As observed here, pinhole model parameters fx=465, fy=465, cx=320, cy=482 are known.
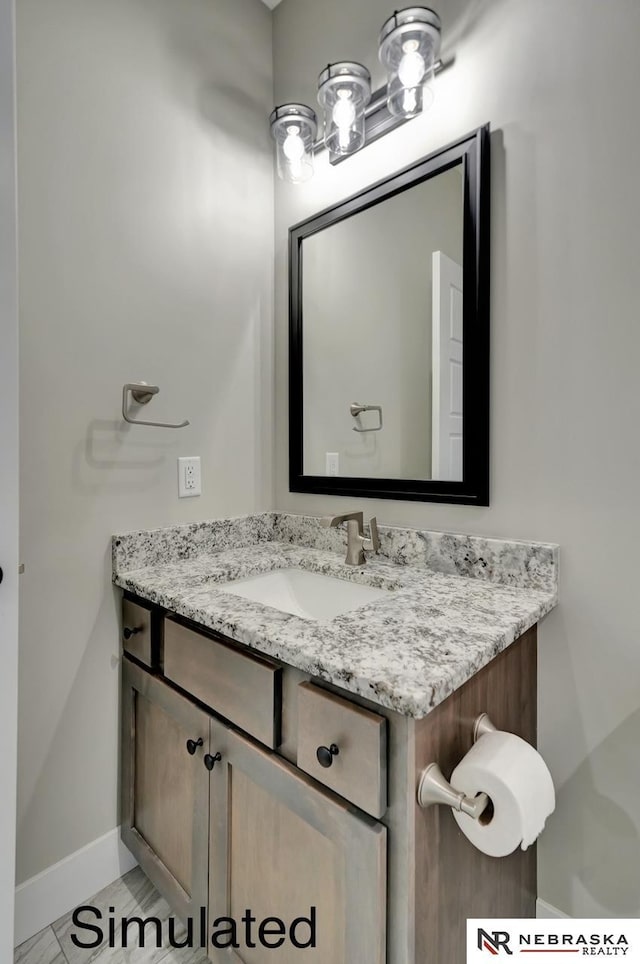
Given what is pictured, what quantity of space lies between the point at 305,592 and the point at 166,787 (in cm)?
59

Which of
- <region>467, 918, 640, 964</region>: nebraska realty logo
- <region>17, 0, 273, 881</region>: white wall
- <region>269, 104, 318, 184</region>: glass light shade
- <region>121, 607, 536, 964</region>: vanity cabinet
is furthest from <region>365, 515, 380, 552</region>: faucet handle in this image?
<region>269, 104, 318, 184</region>: glass light shade

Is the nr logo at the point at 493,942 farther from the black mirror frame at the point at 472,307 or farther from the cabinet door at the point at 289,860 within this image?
the black mirror frame at the point at 472,307

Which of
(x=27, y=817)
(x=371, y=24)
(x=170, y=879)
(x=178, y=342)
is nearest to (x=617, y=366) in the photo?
(x=178, y=342)

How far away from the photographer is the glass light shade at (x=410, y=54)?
46.3 inches

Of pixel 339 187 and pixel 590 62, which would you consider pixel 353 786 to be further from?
pixel 339 187

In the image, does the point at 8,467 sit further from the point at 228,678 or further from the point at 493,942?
the point at 493,942

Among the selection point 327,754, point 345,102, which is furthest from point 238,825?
point 345,102

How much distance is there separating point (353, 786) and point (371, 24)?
2.00m

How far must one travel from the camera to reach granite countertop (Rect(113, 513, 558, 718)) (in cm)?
73

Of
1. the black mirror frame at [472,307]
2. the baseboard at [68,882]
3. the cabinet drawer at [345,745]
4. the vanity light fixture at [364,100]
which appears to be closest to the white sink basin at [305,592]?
the black mirror frame at [472,307]

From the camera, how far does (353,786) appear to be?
719mm

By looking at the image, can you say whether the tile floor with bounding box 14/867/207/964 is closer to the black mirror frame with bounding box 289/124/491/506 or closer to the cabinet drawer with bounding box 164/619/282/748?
the cabinet drawer with bounding box 164/619/282/748

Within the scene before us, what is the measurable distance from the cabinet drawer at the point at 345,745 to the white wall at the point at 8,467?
1.77ft

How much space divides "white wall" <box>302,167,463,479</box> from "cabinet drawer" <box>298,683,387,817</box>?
735 millimetres
